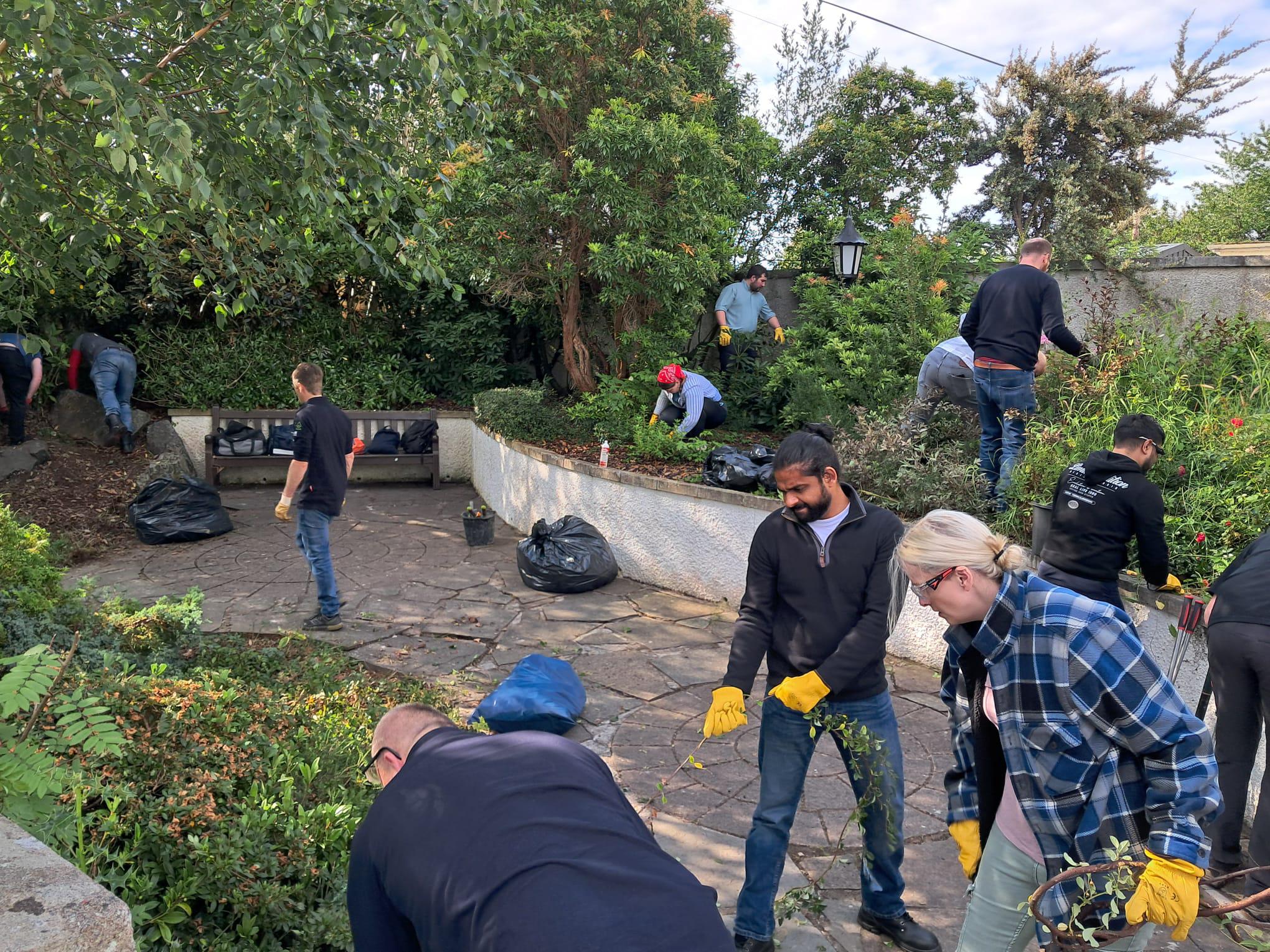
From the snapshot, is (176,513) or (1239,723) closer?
(1239,723)

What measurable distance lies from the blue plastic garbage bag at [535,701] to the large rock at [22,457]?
8.24 metres

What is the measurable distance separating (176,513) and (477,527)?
118 inches

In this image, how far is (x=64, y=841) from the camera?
8.39 feet

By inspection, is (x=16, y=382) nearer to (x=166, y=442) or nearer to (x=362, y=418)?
(x=166, y=442)

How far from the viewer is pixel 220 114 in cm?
460

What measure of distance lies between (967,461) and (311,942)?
5.53m

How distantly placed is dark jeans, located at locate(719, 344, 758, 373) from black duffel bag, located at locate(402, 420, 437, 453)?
157 inches

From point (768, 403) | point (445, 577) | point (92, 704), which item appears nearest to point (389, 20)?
point (92, 704)

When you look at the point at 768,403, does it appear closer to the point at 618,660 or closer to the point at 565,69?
the point at 565,69

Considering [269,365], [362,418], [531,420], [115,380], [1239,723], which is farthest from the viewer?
[269,365]

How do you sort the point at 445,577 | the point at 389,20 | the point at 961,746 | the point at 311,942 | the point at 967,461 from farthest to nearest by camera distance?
the point at 445,577, the point at 967,461, the point at 389,20, the point at 311,942, the point at 961,746

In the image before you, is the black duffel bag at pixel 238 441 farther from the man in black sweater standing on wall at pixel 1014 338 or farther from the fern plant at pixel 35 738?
the fern plant at pixel 35 738

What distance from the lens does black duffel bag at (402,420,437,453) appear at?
464 inches

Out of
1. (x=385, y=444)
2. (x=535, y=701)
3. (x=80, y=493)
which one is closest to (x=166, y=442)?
(x=80, y=493)
